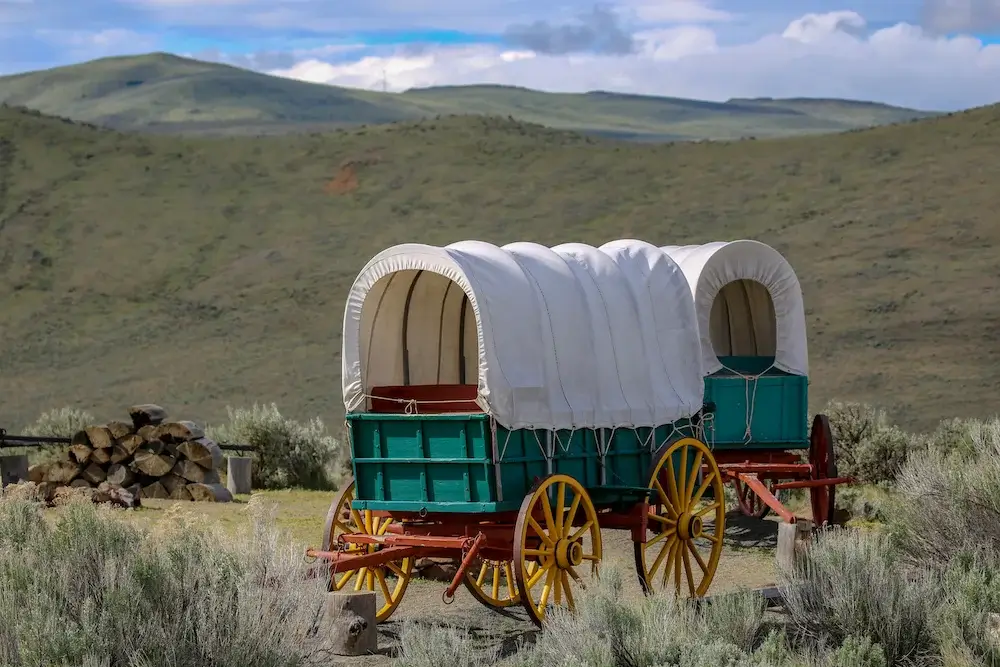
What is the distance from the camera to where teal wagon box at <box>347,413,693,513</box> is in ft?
28.6

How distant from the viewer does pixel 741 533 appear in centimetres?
1412

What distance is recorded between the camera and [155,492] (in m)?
15.4

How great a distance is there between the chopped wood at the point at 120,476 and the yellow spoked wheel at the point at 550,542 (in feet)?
25.0

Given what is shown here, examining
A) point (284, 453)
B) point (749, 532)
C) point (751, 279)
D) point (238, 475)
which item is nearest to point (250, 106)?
point (284, 453)

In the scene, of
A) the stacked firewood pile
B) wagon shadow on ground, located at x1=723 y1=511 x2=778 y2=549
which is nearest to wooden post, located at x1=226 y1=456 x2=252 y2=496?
the stacked firewood pile

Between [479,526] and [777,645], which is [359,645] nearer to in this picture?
[479,526]

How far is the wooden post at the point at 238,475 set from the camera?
16.2 m

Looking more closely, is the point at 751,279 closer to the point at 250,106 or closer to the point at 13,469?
the point at 13,469

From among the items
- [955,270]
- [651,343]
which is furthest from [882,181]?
[651,343]

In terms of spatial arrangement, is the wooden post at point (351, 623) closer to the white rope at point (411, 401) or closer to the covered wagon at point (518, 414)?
the covered wagon at point (518, 414)

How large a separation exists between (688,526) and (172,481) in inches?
294

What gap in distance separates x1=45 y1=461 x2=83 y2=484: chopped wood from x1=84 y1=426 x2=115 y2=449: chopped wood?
1.05ft

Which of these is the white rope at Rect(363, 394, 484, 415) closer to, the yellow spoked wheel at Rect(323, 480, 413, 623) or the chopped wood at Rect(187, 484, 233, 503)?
the yellow spoked wheel at Rect(323, 480, 413, 623)

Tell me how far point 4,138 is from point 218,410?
23.4 meters
